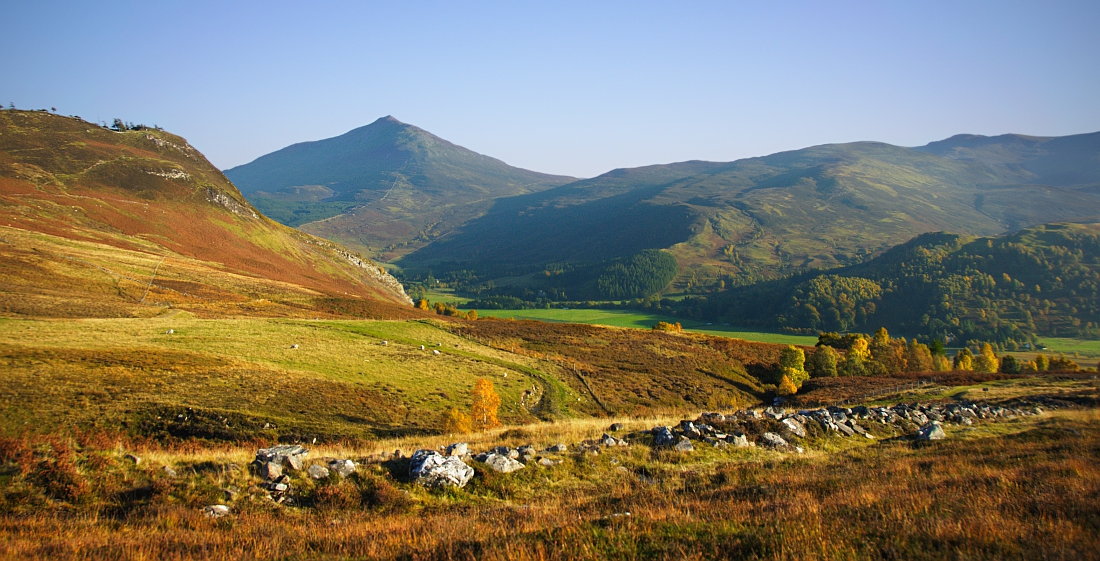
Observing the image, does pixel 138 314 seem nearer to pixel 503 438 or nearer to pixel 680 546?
pixel 503 438

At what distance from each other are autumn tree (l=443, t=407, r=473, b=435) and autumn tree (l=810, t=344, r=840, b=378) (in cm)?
6204

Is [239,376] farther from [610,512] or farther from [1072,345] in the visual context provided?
[1072,345]

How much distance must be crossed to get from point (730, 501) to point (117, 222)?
12187 cm

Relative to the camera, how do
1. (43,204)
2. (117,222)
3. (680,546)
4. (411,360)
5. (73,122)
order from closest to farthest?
(680,546), (411,360), (43,204), (117,222), (73,122)

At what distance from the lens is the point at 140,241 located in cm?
9488

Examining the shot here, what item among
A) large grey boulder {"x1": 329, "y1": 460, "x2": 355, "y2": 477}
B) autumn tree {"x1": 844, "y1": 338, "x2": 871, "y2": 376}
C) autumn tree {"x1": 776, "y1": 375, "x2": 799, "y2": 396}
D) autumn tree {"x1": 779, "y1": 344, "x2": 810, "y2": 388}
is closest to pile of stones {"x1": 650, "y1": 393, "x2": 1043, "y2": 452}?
large grey boulder {"x1": 329, "y1": 460, "x2": 355, "y2": 477}

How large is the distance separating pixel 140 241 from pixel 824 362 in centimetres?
11446

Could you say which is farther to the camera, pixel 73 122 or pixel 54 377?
pixel 73 122

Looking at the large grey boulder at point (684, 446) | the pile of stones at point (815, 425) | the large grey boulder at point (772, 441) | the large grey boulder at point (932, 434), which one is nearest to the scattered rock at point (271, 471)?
the pile of stones at point (815, 425)

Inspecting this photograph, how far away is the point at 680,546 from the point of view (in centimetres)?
823

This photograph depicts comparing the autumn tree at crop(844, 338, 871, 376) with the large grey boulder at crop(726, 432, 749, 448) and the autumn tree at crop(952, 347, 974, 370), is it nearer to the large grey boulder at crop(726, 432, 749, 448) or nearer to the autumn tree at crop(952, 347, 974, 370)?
the autumn tree at crop(952, 347, 974, 370)

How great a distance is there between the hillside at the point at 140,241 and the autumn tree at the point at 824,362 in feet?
220

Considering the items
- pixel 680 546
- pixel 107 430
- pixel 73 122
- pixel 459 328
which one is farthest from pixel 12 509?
pixel 73 122

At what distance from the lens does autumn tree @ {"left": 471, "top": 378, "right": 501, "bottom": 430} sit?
130 ft
